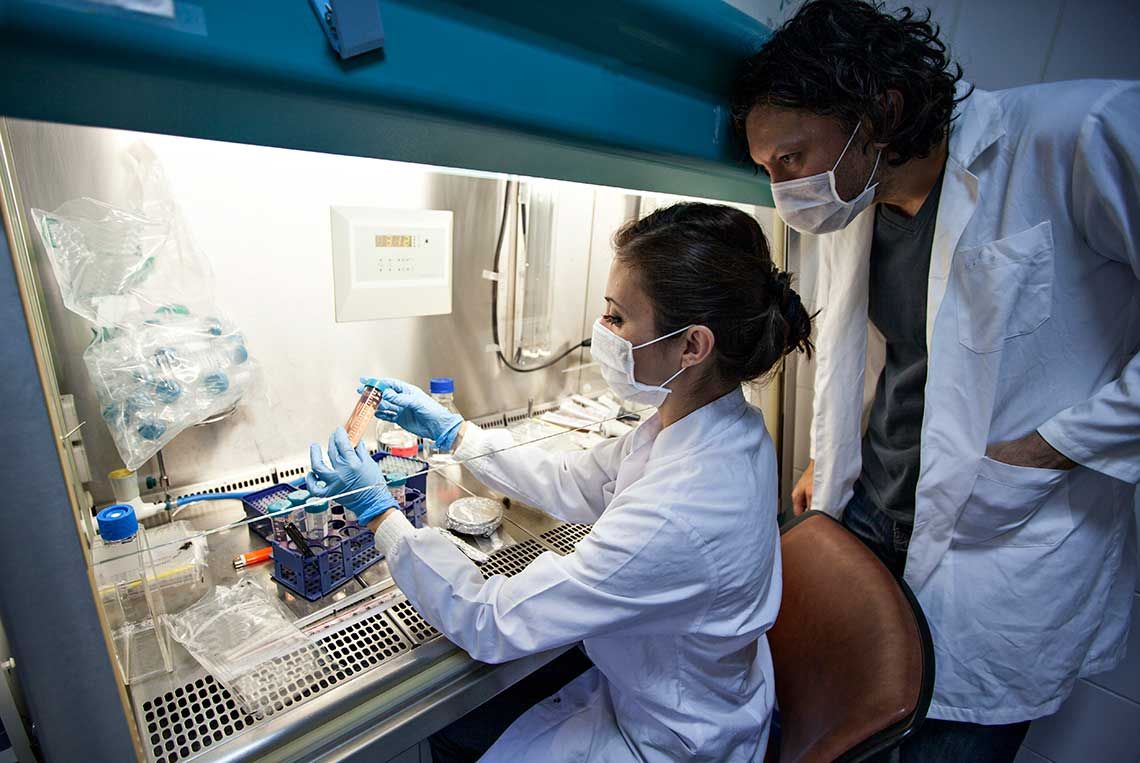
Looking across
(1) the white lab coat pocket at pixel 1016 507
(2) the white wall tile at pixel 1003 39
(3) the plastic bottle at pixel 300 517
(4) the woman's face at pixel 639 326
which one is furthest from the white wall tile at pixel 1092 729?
(3) the plastic bottle at pixel 300 517

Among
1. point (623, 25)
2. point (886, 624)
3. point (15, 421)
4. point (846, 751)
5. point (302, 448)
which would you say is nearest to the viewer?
point (15, 421)

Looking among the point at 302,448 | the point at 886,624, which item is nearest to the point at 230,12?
the point at 302,448

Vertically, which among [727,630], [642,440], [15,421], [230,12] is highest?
[230,12]

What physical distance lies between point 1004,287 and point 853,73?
1.54 feet

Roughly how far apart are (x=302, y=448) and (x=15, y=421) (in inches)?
36.3

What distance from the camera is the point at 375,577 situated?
102cm

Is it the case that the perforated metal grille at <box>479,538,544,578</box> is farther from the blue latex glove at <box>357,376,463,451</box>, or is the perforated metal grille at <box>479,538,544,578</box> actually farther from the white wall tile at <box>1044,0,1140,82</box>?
the white wall tile at <box>1044,0,1140,82</box>

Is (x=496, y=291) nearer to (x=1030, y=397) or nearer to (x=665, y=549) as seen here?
(x=665, y=549)

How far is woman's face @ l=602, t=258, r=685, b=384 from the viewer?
0.95 meters

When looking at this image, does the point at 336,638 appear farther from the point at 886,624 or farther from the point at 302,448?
the point at 886,624

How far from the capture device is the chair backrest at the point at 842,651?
815 millimetres

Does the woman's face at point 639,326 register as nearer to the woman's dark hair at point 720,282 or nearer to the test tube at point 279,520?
the woman's dark hair at point 720,282

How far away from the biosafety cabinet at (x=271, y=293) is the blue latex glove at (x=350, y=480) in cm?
6

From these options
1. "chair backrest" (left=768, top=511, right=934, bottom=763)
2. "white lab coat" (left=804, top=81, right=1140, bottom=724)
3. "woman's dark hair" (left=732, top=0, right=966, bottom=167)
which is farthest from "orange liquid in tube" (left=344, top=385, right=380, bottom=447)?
"white lab coat" (left=804, top=81, right=1140, bottom=724)
